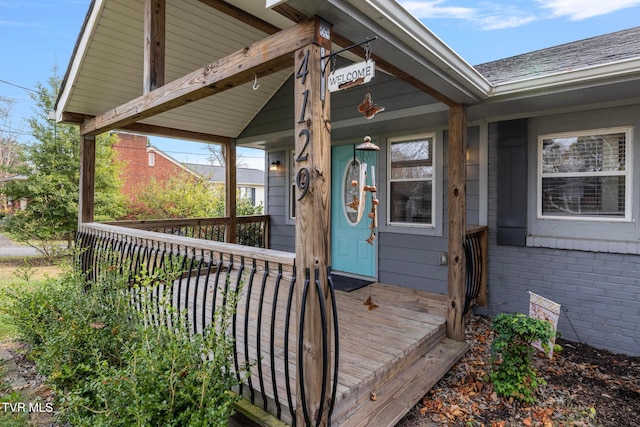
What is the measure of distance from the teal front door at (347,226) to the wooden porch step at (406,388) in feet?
6.51

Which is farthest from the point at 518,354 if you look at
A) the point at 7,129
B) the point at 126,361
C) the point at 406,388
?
the point at 7,129

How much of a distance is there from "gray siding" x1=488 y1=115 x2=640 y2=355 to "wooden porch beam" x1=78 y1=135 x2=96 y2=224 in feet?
17.7

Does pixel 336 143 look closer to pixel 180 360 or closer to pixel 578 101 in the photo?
pixel 578 101

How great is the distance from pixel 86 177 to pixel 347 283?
13.2ft

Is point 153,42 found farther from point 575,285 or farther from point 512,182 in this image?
point 575,285

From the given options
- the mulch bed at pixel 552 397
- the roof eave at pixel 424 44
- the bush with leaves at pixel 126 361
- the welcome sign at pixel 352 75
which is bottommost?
the mulch bed at pixel 552 397

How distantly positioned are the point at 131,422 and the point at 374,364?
5.16 ft

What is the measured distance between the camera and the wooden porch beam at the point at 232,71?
185cm

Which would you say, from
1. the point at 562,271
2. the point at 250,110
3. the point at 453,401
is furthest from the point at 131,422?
the point at 250,110

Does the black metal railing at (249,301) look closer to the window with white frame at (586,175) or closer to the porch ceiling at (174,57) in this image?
the porch ceiling at (174,57)

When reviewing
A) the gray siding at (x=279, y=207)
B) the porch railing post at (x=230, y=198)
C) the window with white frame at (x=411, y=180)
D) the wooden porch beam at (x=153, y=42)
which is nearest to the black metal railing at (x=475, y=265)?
the window with white frame at (x=411, y=180)

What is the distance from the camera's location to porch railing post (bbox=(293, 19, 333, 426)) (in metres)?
1.76

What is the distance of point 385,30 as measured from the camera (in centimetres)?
200

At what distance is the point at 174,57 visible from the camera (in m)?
4.37
